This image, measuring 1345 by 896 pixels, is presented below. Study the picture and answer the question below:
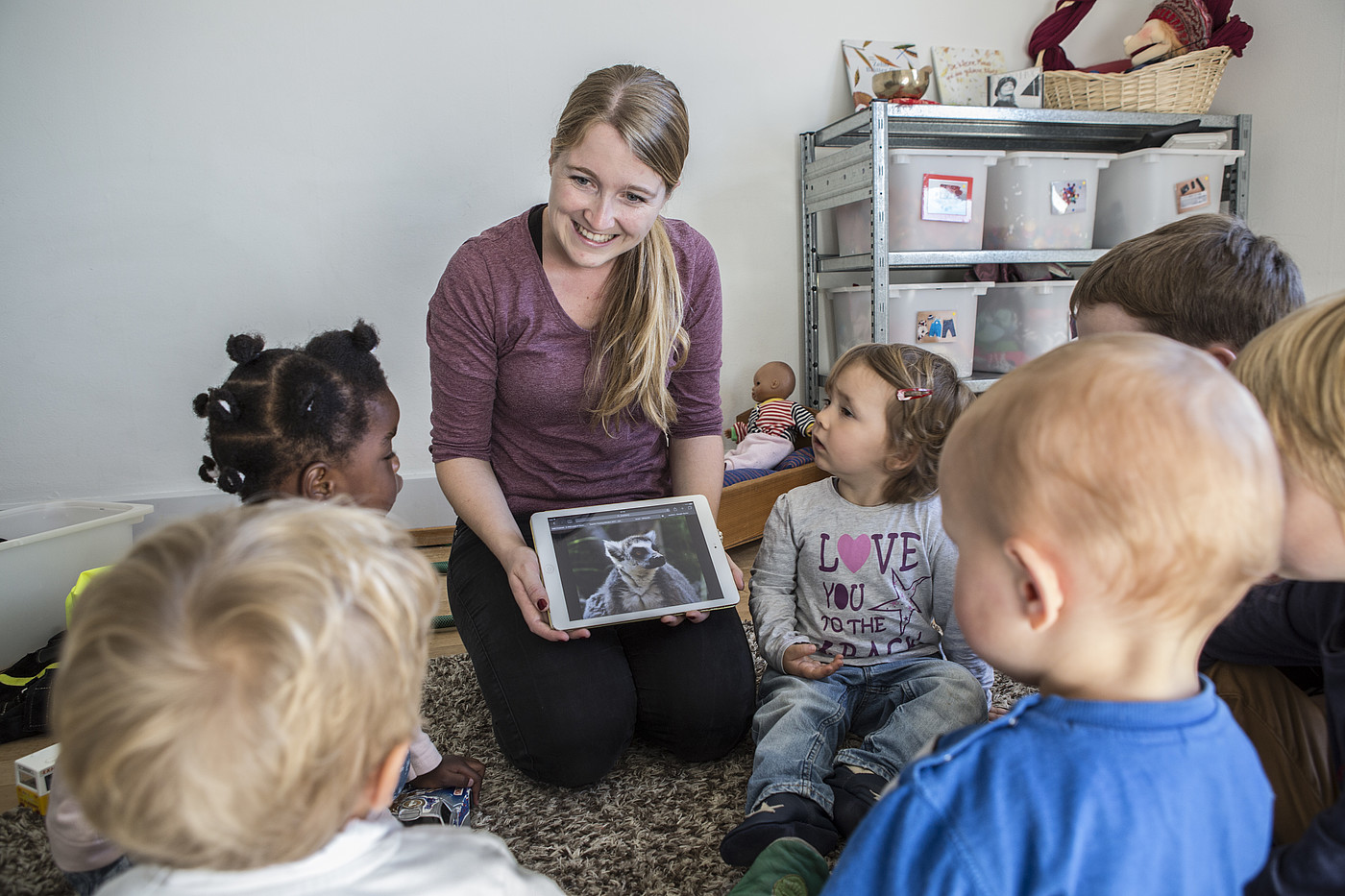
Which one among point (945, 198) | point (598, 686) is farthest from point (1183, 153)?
point (598, 686)

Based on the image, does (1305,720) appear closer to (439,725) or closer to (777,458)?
(439,725)

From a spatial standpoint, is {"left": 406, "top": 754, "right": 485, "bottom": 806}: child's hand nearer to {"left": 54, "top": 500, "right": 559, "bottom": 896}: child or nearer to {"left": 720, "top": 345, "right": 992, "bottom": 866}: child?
{"left": 720, "top": 345, "right": 992, "bottom": 866}: child

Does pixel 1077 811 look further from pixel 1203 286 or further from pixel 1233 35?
pixel 1233 35

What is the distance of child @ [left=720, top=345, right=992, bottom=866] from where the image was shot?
1110mm

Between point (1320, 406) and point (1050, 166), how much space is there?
1847mm

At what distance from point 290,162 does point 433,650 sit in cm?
125

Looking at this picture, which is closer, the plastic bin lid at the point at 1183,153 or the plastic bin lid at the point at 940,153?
the plastic bin lid at the point at 940,153

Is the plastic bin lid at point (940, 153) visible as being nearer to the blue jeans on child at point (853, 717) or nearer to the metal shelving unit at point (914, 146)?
the metal shelving unit at point (914, 146)

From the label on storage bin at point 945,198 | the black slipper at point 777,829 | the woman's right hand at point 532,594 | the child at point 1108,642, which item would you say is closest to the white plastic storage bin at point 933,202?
the label on storage bin at point 945,198

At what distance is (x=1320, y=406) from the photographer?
22.9 inches

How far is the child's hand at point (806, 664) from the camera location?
1.12m

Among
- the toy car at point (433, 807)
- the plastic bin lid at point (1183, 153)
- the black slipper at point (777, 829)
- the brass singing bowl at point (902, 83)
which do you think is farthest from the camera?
the plastic bin lid at point (1183, 153)

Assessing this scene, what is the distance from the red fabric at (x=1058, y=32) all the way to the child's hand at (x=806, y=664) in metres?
1.98

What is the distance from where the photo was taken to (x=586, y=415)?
1.33 metres
